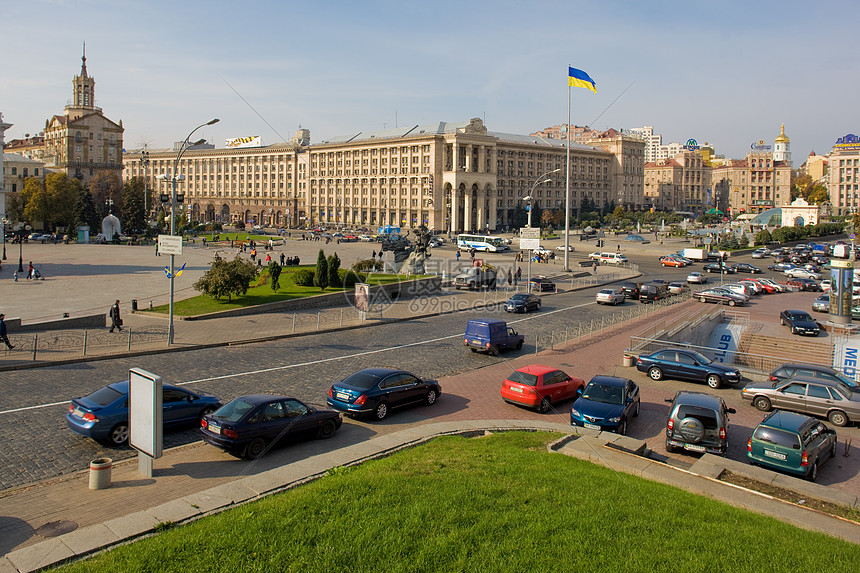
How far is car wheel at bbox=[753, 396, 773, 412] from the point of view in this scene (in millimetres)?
18766

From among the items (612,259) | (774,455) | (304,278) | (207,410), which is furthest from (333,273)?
(612,259)

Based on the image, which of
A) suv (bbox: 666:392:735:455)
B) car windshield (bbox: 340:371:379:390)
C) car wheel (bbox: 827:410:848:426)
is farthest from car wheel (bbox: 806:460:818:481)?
car windshield (bbox: 340:371:379:390)

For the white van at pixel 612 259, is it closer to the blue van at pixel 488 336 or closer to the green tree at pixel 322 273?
the green tree at pixel 322 273

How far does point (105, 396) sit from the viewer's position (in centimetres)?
1353

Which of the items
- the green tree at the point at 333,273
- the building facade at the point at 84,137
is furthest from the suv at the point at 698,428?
the building facade at the point at 84,137

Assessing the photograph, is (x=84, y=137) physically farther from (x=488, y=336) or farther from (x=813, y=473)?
(x=813, y=473)

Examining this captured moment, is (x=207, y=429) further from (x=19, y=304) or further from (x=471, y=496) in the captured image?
(x=19, y=304)

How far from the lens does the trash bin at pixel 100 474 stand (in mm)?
10617

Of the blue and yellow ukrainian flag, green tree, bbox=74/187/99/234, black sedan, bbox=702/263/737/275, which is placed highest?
the blue and yellow ukrainian flag

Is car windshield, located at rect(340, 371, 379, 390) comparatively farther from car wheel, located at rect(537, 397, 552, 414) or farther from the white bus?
the white bus

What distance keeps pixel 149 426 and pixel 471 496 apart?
19.1ft

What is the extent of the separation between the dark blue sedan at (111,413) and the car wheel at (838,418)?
17.4m

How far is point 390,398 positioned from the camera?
641 inches

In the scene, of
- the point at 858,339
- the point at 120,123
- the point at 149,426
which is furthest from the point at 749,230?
the point at 120,123
